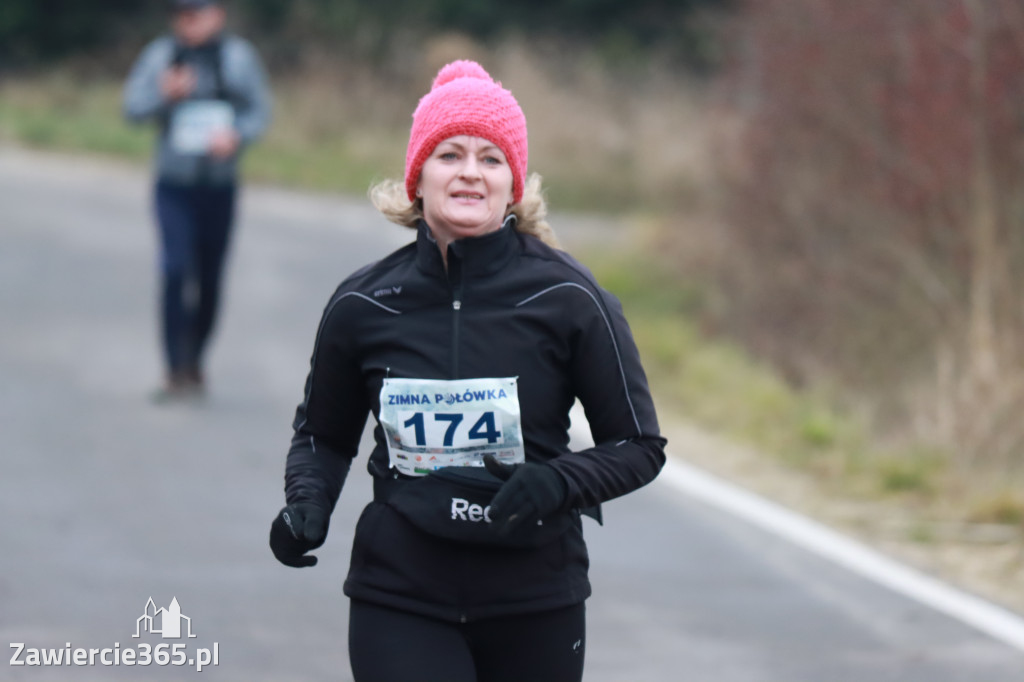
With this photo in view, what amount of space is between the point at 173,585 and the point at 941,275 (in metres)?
7.45

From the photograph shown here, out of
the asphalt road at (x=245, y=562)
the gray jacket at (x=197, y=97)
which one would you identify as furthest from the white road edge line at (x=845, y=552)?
the gray jacket at (x=197, y=97)

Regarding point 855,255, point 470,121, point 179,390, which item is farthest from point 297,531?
point 855,255

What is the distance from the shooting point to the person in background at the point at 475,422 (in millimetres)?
3518

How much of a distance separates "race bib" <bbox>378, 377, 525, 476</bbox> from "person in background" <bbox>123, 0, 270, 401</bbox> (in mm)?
6133

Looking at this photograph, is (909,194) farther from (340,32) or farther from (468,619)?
(340,32)

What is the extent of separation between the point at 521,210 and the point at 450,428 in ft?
1.62

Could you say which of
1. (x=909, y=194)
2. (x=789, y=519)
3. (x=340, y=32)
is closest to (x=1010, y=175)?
(x=909, y=194)

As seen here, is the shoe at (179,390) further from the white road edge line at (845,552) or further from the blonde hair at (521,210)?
the blonde hair at (521,210)

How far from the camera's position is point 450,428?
11.6 feet

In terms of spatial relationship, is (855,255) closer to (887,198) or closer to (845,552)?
(887,198)

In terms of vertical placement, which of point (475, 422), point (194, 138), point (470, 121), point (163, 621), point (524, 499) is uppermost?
point (194, 138)

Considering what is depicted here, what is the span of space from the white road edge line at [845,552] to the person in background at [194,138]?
2764 millimetres

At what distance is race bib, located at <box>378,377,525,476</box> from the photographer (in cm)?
351

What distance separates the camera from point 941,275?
12.5 meters
